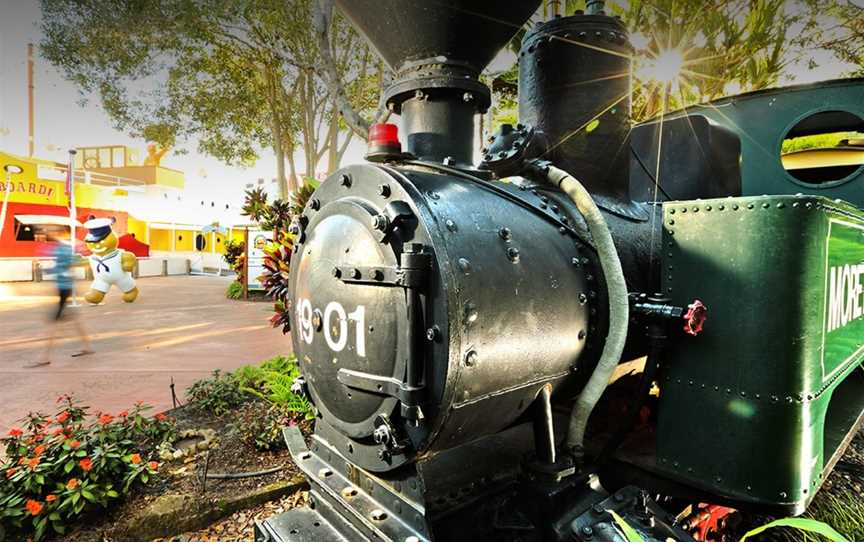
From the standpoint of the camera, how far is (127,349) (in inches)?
262

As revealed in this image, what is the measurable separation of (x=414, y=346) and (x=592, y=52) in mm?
1846

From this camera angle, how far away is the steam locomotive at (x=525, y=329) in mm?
1497

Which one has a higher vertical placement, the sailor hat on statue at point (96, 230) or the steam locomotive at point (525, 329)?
the sailor hat on statue at point (96, 230)

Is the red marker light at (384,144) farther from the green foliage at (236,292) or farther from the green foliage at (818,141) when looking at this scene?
the green foliage at (236,292)

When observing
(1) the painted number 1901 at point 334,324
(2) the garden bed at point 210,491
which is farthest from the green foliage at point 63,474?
(1) the painted number 1901 at point 334,324

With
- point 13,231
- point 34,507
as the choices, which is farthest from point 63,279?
point 13,231

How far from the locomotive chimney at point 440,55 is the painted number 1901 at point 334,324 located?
821 millimetres

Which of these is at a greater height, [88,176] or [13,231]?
[88,176]

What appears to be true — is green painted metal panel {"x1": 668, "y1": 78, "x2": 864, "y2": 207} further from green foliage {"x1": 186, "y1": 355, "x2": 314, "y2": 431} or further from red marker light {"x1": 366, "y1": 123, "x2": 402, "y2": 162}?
A: green foliage {"x1": 186, "y1": 355, "x2": 314, "y2": 431}

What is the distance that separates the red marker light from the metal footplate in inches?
47.7

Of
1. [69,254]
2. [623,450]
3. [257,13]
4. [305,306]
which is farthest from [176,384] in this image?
[257,13]

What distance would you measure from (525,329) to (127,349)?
6.84m

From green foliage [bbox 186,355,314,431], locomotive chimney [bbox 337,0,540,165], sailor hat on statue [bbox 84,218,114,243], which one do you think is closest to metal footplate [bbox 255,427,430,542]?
locomotive chimney [bbox 337,0,540,165]

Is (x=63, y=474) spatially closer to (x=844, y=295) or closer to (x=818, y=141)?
(x=844, y=295)
